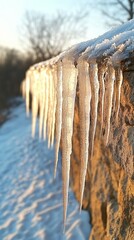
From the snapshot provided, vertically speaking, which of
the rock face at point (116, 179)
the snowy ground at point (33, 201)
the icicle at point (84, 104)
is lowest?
the snowy ground at point (33, 201)

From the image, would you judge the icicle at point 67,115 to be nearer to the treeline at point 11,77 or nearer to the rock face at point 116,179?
the rock face at point 116,179

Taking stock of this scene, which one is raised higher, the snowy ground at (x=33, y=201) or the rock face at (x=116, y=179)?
the rock face at (x=116, y=179)

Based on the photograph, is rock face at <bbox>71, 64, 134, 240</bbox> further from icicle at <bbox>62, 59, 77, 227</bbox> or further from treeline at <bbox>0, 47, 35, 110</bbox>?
treeline at <bbox>0, 47, 35, 110</bbox>

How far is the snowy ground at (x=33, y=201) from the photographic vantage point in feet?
14.5

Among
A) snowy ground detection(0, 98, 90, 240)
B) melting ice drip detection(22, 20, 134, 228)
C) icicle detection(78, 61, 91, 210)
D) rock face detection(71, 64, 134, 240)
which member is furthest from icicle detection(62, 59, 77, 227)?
snowy ground detection(0, 98, 90, 240)

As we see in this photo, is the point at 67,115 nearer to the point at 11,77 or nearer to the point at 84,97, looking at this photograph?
the point at 84,97

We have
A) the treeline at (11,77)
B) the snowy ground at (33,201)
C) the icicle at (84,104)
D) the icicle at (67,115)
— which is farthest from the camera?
the treeline at (11,77)

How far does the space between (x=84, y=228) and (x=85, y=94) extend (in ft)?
7.87

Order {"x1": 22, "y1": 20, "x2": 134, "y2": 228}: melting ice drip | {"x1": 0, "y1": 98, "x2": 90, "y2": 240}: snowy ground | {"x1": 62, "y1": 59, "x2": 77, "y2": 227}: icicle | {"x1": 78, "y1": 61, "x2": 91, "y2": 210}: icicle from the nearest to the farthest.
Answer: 1. {"x1": 22, "y1": 20, "x2": 134, "y2": 228}: melting ice drip
2. {"x1": 78, "y1": 61, "x2": 91, "y2": 210}: icicle
3. {"x1": 62, "y1": 59, "x2": 77, "y2": 227}: icicle
4. {"x1": 0, "y1": 98, "x2": 90, "y2": 240}: snowy ground

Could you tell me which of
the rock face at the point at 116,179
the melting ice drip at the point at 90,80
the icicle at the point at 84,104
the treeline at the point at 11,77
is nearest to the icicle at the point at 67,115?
the melting ice drip at the point at 90,80

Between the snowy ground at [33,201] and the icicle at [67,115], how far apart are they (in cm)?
188

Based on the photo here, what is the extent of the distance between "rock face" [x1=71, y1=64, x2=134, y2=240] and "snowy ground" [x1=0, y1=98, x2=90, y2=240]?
1.04 feet

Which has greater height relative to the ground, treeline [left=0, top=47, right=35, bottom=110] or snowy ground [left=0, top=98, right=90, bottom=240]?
treeline [left=0, top=47, right=35, bottom=110]

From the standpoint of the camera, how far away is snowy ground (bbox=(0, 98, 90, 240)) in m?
4.41
